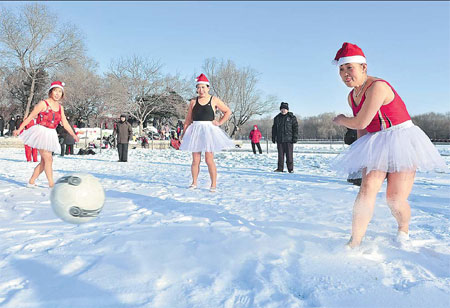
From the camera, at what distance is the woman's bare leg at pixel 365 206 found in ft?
8.58

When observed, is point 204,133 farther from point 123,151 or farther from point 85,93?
point 85,93

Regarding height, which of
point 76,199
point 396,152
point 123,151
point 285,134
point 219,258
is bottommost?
point 219,258

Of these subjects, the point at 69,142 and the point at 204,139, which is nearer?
the point at 204,139

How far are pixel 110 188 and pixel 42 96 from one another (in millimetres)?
41290

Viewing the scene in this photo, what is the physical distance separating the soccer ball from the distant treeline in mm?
47992

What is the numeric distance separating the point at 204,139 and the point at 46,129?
9.27 ft

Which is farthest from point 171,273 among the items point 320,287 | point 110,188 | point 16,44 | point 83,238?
point 16,44

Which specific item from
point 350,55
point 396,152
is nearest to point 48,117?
point 350,55

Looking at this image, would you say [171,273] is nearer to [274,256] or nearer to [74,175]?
[274,256]

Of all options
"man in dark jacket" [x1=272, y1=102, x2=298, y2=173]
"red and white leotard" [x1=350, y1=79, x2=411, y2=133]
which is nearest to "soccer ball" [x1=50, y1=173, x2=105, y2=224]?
"red and white leotard" [x1=350, y1=79, x2=411, y2=133]

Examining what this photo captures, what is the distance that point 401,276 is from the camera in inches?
84.0

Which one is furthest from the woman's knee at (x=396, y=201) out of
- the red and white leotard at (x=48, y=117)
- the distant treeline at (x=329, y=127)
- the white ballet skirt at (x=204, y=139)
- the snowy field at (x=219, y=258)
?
the distant treeline at (x=329, y=127)

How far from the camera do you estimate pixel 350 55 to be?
2.67 m

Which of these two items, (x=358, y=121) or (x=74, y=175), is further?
(x=74, y=175)
